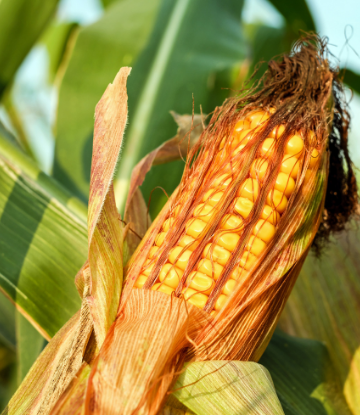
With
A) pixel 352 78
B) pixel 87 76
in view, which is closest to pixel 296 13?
pixel 352 78

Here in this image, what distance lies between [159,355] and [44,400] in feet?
0.68

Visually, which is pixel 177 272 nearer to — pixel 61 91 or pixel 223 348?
pixel 223 348

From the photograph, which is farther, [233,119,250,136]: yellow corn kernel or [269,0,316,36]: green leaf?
[269,0,316,36]: green leaf

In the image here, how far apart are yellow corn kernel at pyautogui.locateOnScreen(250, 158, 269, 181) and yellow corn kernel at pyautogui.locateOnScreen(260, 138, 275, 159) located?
0.01 m

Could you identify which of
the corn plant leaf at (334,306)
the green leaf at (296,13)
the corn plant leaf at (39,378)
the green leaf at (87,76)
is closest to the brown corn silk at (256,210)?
the corn plant leaf at (39,378)

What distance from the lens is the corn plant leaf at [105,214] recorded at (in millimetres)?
573

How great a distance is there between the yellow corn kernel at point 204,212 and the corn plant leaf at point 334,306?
25.1 inches

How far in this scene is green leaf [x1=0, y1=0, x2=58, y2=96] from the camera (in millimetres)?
927

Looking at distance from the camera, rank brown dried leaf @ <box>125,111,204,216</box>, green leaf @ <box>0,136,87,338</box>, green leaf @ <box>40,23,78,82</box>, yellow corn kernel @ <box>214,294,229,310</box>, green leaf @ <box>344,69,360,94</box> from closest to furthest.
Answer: yellow corn kernel @ <box>214,294,229,310</box> < brown dried leaf @ <box>125,111,204,216</box> < green leaf @ <box>0,136,87,338</box> < green leaf @ <box>344,69,360,94</box> < green leaf @ <box>40,23,78,82</box>

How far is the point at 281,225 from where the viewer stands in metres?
0.63

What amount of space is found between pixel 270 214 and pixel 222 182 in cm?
10

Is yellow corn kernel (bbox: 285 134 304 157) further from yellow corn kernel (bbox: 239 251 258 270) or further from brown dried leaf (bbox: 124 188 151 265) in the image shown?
brown dried leaf (bbox: 124 188 151 265)

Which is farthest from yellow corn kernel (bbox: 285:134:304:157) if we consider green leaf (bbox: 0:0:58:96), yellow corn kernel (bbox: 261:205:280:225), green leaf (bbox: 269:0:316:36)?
green leaf (bbox: 269:0:316:36)

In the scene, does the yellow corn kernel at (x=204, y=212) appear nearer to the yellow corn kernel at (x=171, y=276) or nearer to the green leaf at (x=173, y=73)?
the yellow corn kernel at (x=171, y=276)
